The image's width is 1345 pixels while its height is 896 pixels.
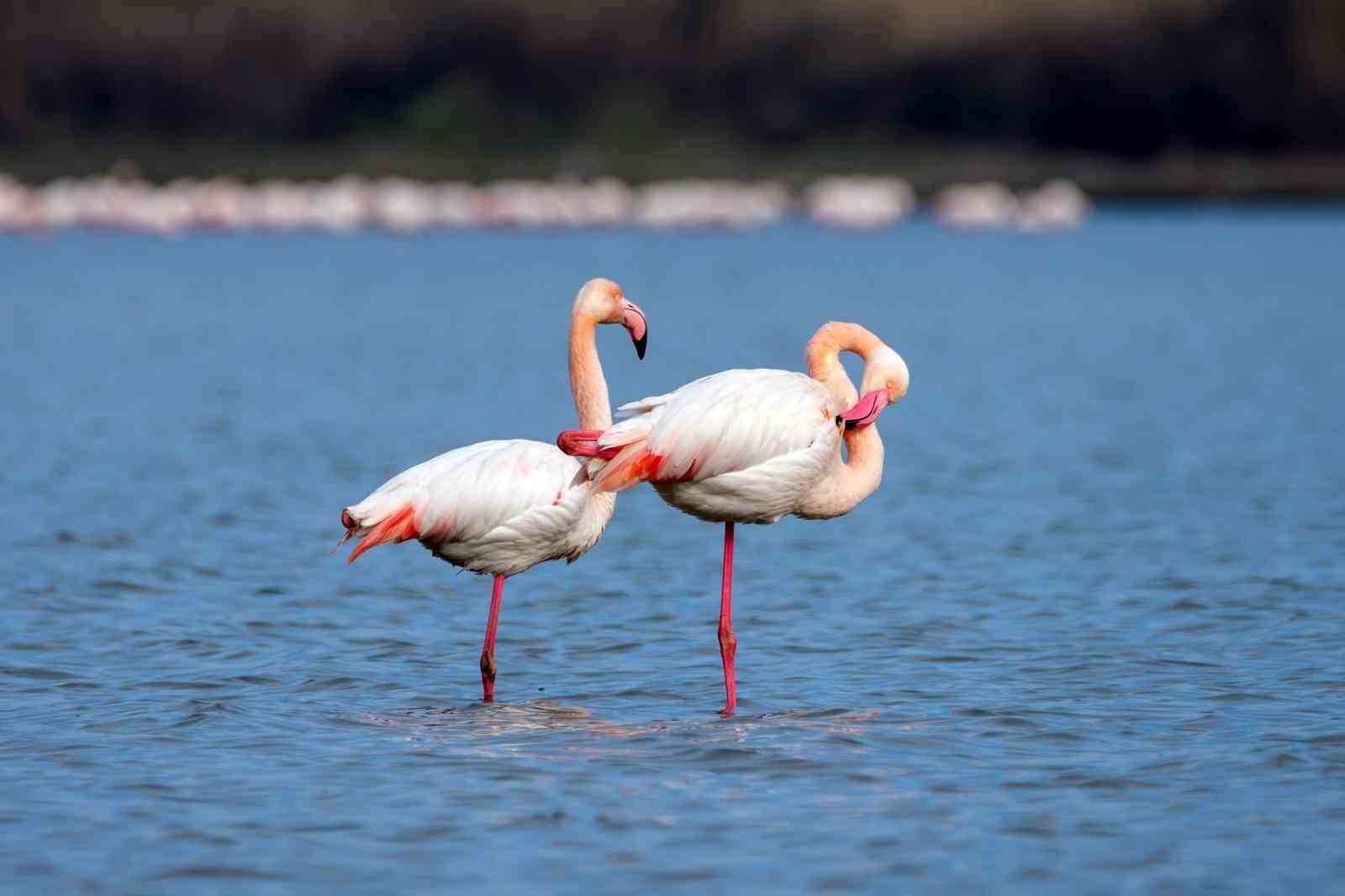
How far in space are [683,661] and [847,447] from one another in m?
1.27

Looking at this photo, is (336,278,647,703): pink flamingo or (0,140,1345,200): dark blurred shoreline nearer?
(336,278,647,703): pink flamingo

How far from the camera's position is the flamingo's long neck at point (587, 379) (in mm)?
8500

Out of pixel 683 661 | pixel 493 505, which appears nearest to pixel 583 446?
pixel 493 505

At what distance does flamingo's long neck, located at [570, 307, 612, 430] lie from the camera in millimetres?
8500

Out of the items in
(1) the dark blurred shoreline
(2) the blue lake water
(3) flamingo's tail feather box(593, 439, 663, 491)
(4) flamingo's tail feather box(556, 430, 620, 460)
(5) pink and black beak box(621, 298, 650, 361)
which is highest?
(1) the dark blurred shoreline

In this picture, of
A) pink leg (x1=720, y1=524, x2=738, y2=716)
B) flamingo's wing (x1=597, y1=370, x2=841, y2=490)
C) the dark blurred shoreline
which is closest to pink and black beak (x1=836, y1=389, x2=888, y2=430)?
flamingo's wing (x1=597, y1=370, x2=841, y2=490)

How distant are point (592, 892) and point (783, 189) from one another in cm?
7943

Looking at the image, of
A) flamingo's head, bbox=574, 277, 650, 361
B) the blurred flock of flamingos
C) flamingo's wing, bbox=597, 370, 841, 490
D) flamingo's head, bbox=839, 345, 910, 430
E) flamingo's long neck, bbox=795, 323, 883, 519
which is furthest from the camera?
the blurred flock of flamingos

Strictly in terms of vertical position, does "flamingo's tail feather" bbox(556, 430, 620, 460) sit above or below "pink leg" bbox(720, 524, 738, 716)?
above

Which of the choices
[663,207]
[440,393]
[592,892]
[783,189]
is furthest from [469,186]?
[592,892]

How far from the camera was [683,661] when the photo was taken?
8992mm

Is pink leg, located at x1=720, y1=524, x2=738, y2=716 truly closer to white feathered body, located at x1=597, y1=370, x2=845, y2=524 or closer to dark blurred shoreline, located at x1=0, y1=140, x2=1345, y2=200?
white feathered body, located at x1=597, y1=370, x2=845, y2=524

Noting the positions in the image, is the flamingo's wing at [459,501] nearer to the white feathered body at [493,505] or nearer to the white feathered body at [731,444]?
the white feathered body at [493,505]

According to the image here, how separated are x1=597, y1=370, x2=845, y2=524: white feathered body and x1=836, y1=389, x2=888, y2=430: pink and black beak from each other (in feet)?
0.26
